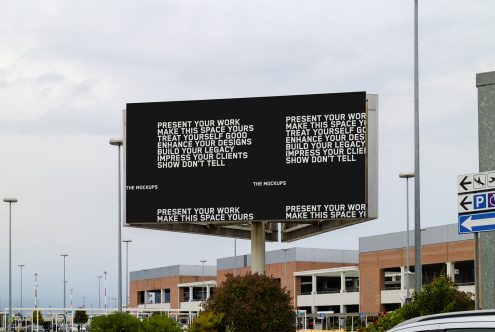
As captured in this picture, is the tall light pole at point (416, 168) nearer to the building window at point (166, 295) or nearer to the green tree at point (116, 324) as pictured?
the green tree at point (116, 324)

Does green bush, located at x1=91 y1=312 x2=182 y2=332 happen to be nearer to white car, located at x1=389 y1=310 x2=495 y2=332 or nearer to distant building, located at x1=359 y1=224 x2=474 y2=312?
white car, located at x1=389 y1=310 x2=495 y2=332

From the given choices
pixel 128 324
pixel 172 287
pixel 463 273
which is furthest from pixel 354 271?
pixel 128 324

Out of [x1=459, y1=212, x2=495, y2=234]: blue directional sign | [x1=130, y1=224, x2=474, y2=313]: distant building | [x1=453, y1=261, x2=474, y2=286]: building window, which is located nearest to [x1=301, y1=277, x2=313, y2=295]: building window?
[x1=130, y1=224, x2=474, y2=313]: distant building

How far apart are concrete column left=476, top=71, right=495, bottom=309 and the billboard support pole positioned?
13470 mm

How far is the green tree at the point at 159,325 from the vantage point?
36.9 metres

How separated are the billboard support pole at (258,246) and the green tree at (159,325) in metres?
3.70

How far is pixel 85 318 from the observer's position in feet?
331

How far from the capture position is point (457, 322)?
8164 millimetres

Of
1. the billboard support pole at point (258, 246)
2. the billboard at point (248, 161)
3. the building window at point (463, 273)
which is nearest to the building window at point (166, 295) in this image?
the building window at point (463, 273)

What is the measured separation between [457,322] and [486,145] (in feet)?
60.5

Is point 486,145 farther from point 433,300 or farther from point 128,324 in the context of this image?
point 128,324

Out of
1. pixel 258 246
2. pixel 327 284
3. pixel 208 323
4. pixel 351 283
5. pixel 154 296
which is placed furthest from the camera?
pixel 154 296

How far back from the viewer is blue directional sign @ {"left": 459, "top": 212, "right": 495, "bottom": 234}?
16438 millimetres

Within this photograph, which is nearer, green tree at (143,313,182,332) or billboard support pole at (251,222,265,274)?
green tree at (143,313,182,332)
